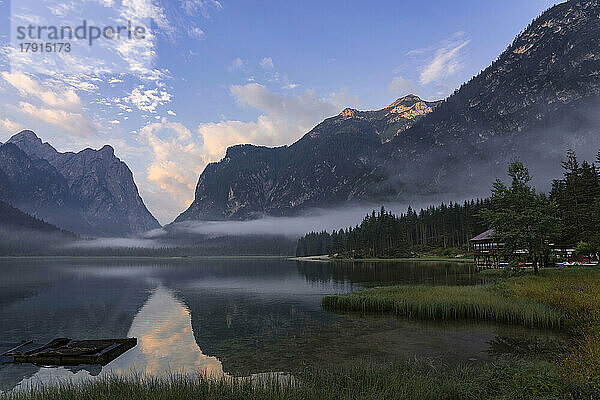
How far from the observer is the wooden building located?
3204 inches

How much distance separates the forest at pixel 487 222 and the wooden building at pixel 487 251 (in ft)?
19.2

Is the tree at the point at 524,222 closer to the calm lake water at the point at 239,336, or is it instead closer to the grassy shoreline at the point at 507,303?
the grassy shoreline at the point at 507,303

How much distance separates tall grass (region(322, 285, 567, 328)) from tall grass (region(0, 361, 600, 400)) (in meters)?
14.1

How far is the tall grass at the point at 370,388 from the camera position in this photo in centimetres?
1192

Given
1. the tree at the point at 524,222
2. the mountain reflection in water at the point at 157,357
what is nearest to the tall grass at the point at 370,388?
the mountain reflection in water at the point at 157,357

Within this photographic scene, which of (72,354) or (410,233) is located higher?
(410,233)

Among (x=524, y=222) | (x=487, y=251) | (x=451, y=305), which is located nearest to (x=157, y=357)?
(x=451, y=305)

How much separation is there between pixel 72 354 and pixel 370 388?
1849cm

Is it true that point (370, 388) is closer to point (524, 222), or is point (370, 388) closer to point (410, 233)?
point (524, 222)

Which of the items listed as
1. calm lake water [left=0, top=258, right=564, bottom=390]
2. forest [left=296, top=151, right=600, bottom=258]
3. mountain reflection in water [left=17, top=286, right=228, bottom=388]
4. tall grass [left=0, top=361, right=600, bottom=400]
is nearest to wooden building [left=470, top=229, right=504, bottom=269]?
forest [left=296, top=151, right=600, bottom=258]

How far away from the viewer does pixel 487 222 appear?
61000 mm

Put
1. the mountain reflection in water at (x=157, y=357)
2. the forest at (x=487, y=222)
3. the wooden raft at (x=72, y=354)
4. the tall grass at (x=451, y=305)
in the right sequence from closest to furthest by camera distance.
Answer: the mountain reflection in water at (x=157, y=357) → the wooden raft at (x=72, y=354) → the tall grass at (x=451, y=305) → the forest at (x=487, y=222)

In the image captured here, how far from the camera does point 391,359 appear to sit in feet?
64.9

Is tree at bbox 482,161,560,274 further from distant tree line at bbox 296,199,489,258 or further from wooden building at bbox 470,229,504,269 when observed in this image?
distant tree line at bbox 296,199,489,258
